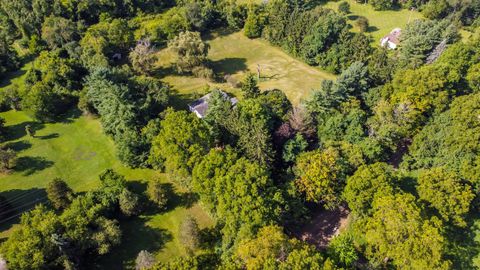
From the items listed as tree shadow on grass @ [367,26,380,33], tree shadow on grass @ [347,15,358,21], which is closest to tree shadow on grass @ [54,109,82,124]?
tree shadow on grass @ [367,26,380,33]

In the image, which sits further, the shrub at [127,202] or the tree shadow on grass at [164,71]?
the tree shadow on grass at [164,71]

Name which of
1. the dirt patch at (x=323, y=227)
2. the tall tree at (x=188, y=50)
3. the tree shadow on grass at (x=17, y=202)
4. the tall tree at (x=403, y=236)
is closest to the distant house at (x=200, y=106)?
the tall tree at (x=188, y=50)

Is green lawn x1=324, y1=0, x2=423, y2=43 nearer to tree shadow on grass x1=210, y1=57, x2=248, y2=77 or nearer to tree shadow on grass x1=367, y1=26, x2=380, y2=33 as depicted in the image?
tree shadow on grass x1=367, y1=26, x2=380, y2=33

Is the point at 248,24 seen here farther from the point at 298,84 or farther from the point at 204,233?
the point at 204,233

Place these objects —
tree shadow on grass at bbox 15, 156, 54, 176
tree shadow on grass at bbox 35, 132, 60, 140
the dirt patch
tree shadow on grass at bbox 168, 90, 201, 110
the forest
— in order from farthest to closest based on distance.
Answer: tree shadow on grass at bbox 168, 90, 201, 110, tree shadow on grass at bbox 35, 132, 60, 140, tree shadow on grass at bbox 15, 156, 54, 176, the dirt patch, the forest

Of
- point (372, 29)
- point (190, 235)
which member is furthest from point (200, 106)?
point (372, 29)

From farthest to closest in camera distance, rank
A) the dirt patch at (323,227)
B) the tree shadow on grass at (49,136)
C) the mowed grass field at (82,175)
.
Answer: the tree shadow on grass at (49,136), the dirt patch at (323,227), the mowed grass field at (82,175)

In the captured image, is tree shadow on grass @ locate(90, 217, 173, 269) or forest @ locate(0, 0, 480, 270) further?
tree shadow on grass @ locate(90, 217, 173, 269)

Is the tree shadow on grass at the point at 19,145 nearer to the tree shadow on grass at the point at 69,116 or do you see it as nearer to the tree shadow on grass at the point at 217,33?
the tree shadow on grass at the point at 69,116
